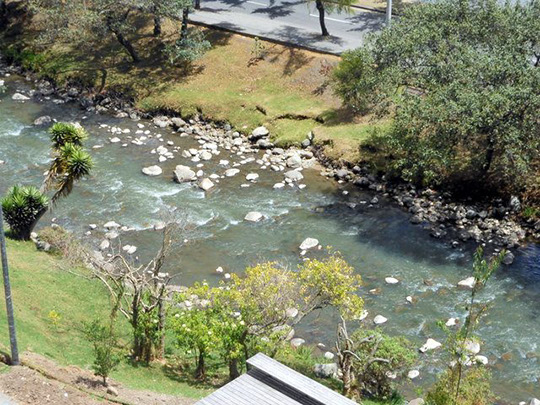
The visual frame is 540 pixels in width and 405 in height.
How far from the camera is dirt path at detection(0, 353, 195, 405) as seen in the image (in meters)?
26.7

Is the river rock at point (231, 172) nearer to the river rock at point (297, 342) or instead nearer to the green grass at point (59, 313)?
the green grass at point (59, 313)

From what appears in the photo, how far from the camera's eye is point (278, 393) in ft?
82.6

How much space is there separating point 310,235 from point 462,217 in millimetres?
8695

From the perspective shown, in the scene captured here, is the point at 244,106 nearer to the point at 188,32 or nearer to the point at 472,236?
the point at 188,32

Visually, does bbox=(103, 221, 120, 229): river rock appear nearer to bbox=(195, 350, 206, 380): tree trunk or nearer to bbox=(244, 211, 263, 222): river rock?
bbox=(244, 211, 263, 222): river rock

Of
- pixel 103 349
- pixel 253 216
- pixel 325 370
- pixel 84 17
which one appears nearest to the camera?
pixel 103 349

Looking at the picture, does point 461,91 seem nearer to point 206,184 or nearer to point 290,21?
point 206,184

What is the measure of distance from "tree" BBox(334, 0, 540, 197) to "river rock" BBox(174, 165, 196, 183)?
11.8 metres

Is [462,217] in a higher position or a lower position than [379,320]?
higher

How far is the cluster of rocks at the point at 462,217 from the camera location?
A: 44.5 meters

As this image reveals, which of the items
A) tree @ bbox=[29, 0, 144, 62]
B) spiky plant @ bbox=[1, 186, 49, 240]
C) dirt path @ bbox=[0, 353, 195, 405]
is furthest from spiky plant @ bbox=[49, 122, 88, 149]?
tree @ bbox=[29, 0, 144, 62]

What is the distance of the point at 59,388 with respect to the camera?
89.7 feet

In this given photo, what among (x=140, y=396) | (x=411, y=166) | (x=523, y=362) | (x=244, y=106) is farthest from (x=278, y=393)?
(x=244, y=106)

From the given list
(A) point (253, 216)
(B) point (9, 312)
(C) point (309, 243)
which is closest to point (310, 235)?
(C) point (309, 243)
